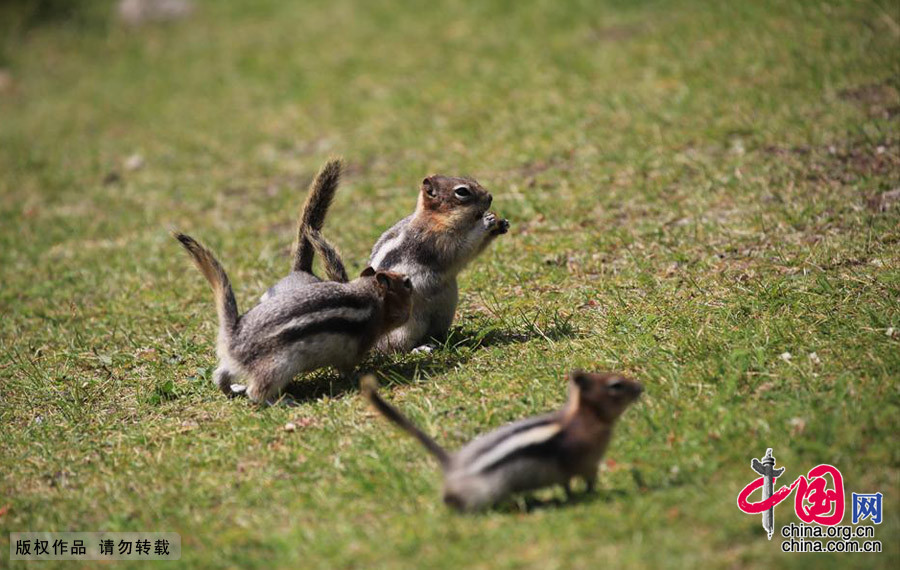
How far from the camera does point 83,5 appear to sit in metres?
16.6

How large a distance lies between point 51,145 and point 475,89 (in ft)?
17.2

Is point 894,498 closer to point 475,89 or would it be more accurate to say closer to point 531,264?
point 531,264

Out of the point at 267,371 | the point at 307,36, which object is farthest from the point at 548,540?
the point at 307,36

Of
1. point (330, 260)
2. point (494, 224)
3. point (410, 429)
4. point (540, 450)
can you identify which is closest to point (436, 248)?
point (494, 224)

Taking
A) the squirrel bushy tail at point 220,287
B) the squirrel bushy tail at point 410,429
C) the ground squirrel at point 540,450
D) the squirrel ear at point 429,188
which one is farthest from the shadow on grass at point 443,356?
the ground squirrel at point 540,450

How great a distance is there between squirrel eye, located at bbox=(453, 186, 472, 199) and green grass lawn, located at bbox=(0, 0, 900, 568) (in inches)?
30.2

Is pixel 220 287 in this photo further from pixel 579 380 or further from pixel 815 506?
pixel 815 506

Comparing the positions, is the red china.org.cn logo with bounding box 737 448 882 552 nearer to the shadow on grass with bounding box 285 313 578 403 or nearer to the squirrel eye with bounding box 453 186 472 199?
the shadow on grass with bounding box 285 313 578 403

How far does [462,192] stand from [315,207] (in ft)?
2.95

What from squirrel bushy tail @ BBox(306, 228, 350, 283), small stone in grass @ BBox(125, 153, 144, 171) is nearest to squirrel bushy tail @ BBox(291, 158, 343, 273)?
squirrel bushy tail @ BBox(306, 228, 350, 283)

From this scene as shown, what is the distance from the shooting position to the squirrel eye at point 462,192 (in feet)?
Answer: 20.0

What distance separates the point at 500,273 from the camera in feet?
22.6

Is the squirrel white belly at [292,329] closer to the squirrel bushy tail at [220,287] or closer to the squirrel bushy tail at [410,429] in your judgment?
the squirrel bushy tail at [220,287]

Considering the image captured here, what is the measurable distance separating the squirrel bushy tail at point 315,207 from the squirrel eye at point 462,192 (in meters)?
0.71
